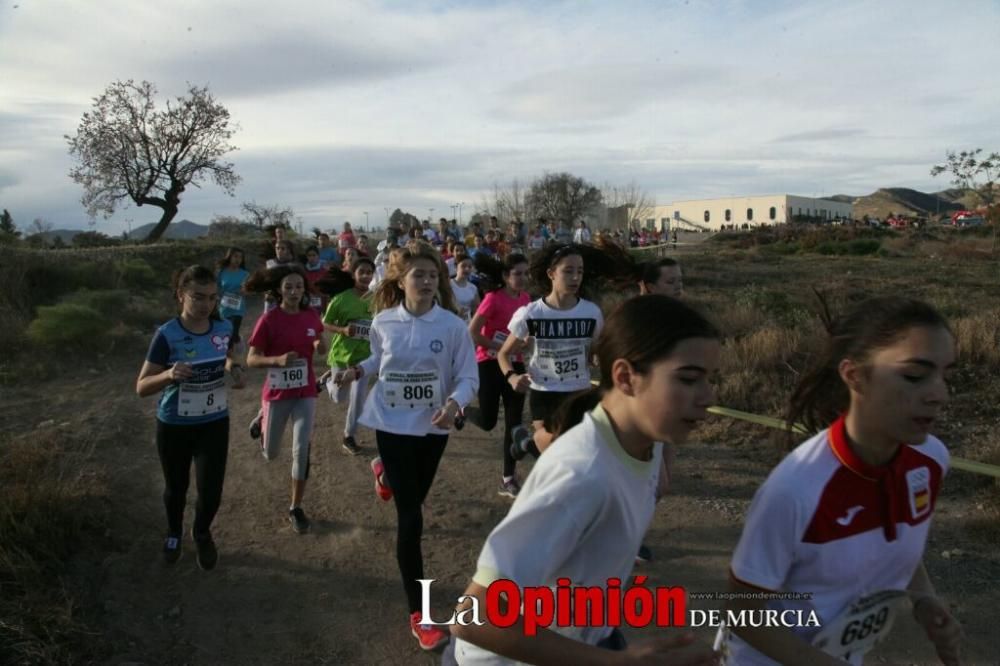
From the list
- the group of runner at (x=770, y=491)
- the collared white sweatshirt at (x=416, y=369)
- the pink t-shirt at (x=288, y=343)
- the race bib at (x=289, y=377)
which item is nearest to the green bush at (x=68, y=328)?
the pink t-shirt at (x=288, y=343)

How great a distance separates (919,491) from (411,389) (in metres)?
2.67

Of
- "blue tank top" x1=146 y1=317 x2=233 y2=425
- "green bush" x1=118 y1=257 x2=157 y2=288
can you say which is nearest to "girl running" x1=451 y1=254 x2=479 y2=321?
"blue tank top" x1=146 y1=317 x2=233 y2=425

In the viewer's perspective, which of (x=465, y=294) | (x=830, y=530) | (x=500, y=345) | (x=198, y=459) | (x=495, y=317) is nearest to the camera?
(x=830, y=530)

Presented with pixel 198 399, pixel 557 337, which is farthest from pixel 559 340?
pixel 198 399

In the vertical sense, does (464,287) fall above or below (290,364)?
above

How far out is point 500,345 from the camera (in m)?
5.93

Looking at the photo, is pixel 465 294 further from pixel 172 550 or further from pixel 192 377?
pixel 172 550

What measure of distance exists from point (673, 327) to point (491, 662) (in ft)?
3.39

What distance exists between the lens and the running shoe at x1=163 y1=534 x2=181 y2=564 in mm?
4680

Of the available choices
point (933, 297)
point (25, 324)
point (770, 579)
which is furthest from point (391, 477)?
point (933, 297)

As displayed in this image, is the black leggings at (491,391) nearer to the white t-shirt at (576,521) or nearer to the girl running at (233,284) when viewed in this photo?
the white t-shirt at (576,521)

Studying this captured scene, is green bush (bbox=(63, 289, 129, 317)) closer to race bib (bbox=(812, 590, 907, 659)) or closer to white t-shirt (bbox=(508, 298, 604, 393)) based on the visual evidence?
white t-shirt (bbox=(508, 298, 604, 393))

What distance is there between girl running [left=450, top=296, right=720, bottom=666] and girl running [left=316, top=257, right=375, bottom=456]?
465cm

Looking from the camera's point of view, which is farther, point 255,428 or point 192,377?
point 255,428
